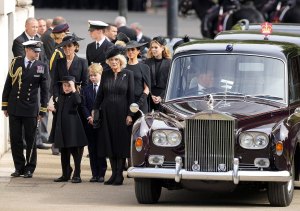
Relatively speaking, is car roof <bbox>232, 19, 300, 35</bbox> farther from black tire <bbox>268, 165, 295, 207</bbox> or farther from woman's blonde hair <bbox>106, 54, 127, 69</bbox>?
black tire <bbox>268, 165, 295, 207</bbox>

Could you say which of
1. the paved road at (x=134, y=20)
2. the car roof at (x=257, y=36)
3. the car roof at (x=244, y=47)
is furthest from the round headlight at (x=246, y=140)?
the paved road at (x=134, y=20)

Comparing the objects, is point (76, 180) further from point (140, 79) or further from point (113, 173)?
point (140, 79)

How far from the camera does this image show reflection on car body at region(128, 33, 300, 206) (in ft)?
Result: 51.6

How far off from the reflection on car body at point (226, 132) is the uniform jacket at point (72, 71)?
1.85 meters

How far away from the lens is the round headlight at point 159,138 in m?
16.0

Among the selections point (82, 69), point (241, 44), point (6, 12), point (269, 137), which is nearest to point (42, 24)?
point (6, 12)

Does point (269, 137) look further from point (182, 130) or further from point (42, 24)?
point (42, 24)

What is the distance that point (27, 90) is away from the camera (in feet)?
61.1

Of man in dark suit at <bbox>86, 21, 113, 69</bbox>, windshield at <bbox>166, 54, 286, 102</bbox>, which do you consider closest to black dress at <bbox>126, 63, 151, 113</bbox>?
windshield at <bbox>166, 54, 286, 102</bbox>

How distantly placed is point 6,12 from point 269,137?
6526 mm

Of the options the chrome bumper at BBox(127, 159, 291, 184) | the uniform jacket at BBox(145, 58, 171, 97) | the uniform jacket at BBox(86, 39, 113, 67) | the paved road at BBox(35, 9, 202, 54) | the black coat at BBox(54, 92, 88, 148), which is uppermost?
the uniform jacket at BBox(86, 39, 113, 67)

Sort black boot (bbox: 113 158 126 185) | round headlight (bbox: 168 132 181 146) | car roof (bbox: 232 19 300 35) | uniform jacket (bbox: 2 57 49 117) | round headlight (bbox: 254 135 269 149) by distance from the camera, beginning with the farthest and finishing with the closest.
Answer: car roof (bbox: 232 19 300 35) < uniform jacket (bbox: 2 57 49 117) < black boot (bbox: 113 158 126 185) < round headlight (bbox: 168 132 181 146) < round headlight (bbox: 254 135 269 149)

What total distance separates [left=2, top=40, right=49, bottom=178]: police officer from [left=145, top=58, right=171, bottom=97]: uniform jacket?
1510 mm

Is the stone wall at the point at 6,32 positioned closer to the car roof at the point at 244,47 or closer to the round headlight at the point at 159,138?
the car roof at the point at 244,47
